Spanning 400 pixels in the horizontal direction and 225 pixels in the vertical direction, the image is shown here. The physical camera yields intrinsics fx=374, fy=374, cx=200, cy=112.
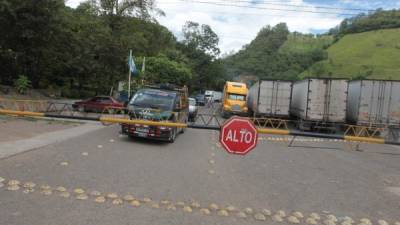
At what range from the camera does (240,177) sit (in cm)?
856

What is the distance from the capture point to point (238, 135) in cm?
545

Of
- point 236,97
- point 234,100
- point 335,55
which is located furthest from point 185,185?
point 335,55

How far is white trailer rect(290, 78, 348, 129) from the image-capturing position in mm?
22656

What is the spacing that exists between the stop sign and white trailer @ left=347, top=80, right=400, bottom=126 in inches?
705

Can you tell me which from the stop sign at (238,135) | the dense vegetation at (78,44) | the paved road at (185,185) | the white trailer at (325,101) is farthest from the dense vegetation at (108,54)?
the stop sign at (238,135)

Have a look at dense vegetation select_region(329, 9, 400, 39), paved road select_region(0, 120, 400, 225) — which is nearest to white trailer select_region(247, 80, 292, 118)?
paved road select_region(0, 120, 400, 225)

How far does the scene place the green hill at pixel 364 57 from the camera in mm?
78088

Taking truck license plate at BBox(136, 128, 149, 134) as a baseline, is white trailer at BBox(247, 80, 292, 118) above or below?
above

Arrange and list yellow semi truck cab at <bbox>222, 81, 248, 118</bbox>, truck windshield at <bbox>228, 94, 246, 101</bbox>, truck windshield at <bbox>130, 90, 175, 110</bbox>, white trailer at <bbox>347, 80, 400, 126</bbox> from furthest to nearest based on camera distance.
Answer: truck windshield at <bbox>228, 94, 246, 101</bbox> < yellow semi truck cab at <bbox>222, 81, 248, 118</bbox> < white trailer at <bbox>347, 80, 400, 126</bbox> < truck windshield at <bbox>130, 90, 175, 110</bbox>

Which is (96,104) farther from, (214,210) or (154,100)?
(214,210)

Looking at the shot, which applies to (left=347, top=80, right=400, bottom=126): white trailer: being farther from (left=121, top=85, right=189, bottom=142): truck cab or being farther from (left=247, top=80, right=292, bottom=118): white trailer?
(left=121, top=85, right=189, bottom=142): truck cab

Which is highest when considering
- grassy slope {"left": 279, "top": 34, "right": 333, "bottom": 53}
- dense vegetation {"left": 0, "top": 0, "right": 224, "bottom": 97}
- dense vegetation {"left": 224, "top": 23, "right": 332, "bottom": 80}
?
grassy slope {"left": 279, "top": 34, "right": 333, "bottom": 53}

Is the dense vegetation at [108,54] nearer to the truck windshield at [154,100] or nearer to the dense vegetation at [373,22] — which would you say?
the dense vegetation at [373,22]

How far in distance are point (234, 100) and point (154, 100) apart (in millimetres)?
18765
